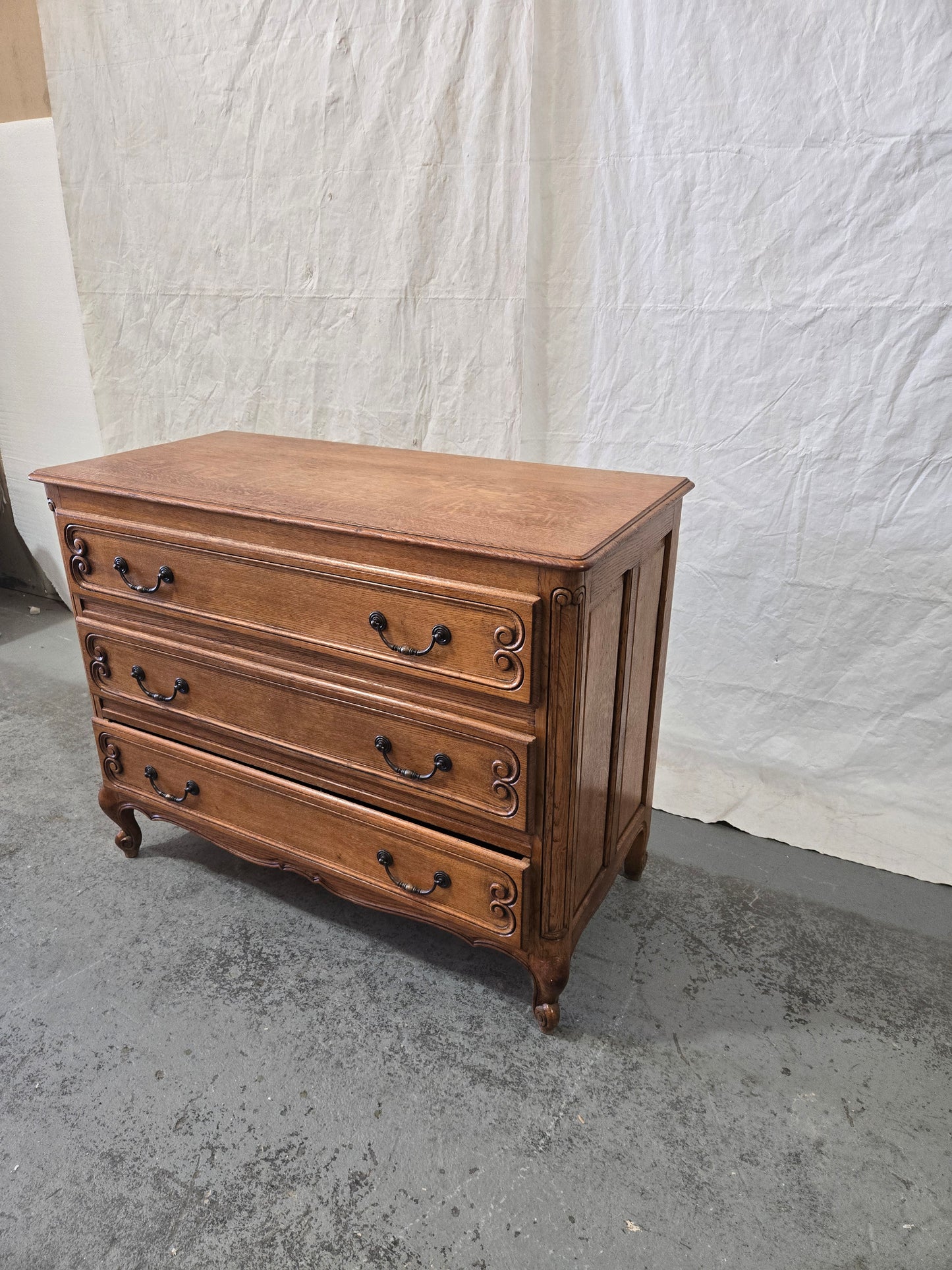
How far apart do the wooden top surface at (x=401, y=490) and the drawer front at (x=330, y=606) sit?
95mm

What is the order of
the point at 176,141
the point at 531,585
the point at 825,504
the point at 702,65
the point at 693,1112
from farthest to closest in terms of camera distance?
the point at 176,141 → the point at 825,504 → the point at 702,65 → the point at 693,1112 → the point at 531,585

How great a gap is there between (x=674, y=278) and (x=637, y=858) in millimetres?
1358

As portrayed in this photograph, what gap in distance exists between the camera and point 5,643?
343 centimetres

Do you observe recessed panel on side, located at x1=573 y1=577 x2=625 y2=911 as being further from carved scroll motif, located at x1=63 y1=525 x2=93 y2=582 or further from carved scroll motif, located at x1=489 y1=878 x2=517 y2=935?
carved scroll motif, located at x1=63 y1=525 x2=93 y2=582

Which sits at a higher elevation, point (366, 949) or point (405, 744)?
point (405, 744)

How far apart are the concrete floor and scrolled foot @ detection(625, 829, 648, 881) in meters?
0.03

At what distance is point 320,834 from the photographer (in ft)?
5.87

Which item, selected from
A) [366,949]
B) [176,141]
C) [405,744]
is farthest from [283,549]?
[176,141]

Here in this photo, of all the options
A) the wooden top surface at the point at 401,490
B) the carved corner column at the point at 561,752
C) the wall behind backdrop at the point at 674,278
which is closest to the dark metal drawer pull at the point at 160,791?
the wooden top surface at the point at 401,490

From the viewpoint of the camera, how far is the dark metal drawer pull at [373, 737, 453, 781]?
5.04ft

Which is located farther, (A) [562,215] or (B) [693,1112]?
(A) [562,215]

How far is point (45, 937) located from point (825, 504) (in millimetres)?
2019

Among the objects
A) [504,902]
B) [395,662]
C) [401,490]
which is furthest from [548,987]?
[401,490]

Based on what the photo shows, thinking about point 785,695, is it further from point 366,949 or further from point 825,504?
point 366,949
